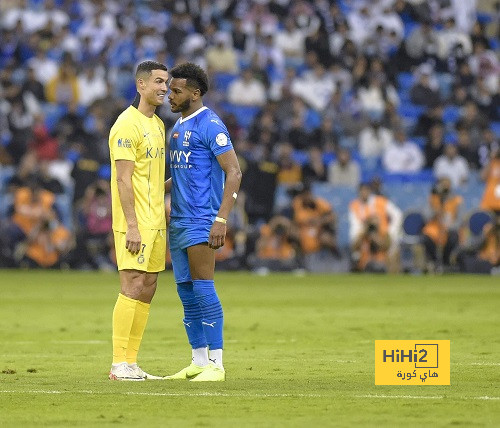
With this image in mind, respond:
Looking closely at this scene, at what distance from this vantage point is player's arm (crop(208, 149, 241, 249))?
32.4ft

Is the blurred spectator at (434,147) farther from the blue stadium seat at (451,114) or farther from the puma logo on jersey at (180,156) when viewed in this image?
the puma logo on jersey at (180,156)

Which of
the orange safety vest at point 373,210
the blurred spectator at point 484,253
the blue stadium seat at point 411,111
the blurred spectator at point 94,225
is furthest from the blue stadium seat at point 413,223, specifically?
the blurred spectator at point 94,225

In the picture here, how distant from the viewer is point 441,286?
2298cm

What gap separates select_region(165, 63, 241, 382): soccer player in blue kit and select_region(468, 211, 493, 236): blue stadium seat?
56.0ft

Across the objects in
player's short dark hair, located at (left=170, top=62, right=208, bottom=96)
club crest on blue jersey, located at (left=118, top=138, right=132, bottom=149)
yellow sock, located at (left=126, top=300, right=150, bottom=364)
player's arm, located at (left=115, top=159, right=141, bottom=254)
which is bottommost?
yellow sock, located at (left=126, top=300, right=150, bottom=364)

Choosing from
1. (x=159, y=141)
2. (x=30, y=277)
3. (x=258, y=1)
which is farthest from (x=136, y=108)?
(x=258, y=1)

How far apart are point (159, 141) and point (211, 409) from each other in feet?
8.92

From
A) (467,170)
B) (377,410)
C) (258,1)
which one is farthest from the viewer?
(258,1)

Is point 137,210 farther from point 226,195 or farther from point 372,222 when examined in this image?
point 372,222

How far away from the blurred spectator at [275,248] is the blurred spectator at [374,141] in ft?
12.3

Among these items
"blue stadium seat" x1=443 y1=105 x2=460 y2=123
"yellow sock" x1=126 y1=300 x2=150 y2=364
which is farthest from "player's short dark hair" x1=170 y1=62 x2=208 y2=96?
"blue stadium seat" x1=443 y1=105 x2=460 y2=123

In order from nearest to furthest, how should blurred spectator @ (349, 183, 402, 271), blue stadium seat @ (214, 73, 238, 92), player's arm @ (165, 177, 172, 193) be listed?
player's arm @ (165, 177, 172, 193) → blurred spectator @ (349, 183, 402, 271) → blue stadium seat @ (214, 73, 238, 92)

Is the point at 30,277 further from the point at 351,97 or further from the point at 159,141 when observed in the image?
the point at 159,141

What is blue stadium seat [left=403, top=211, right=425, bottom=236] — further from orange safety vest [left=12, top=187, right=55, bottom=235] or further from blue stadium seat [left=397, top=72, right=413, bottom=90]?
orange safety vest [left=12, top=187, right=55, bottom=235]
